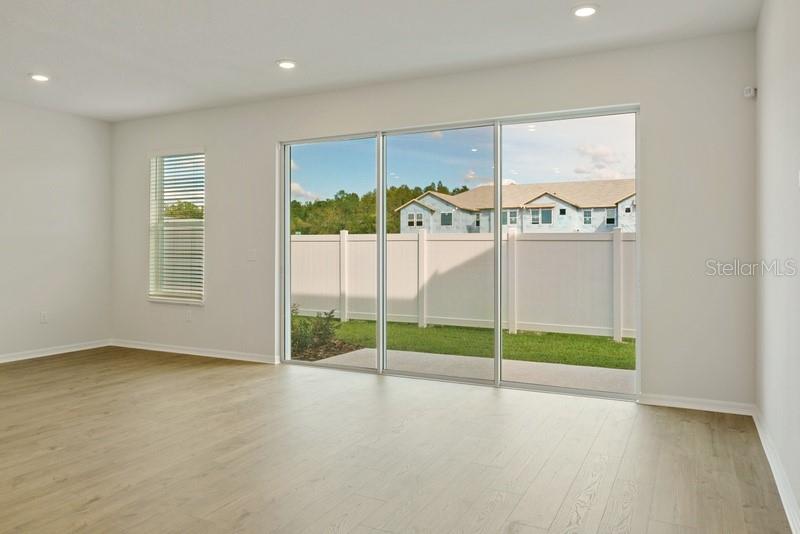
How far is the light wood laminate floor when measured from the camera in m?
2.52

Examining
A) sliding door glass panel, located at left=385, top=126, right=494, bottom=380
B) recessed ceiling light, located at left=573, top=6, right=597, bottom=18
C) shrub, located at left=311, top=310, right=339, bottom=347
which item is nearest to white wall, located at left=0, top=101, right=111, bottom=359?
shrub, located at left=311, top=310, right=339, bottom=347

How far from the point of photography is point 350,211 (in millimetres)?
5734

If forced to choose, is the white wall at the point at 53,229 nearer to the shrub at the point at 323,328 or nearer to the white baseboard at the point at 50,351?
the white baseboard at the point at 50,351

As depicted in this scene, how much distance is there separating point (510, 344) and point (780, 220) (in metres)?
2.45

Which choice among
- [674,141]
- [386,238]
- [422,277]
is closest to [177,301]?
[386,238]

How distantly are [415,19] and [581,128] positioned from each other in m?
1.72

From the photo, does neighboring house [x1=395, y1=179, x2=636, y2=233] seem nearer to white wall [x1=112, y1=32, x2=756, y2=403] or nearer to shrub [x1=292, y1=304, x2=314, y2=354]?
white wall [x1=112, y1=32, x2=756, y2=403]

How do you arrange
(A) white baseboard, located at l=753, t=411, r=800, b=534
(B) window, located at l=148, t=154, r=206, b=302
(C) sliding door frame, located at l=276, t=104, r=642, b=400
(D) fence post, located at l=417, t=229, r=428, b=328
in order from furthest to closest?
(B) window, located at l=148, t=154, r=206, b=302 < (D) fence post, located at l=417, t=229, r=428, b=328 < (C) sliding door frame, located at l=276, t=104, r=642, b=400 < (A) white baseboard, located at l=753, t=411, r=800, b=534

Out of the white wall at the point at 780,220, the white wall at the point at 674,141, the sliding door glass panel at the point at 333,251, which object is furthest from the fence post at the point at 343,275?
the white wall at the point at 780,220

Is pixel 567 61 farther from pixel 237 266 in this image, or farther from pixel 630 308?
pixel 237 266

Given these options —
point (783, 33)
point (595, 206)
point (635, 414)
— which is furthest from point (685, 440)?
point (783, 33)

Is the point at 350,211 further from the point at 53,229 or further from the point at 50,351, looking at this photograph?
the point at 50,351

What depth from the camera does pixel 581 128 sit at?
15.5ft

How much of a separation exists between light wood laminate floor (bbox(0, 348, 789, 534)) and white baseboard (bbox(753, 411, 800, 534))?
0.18 ft
